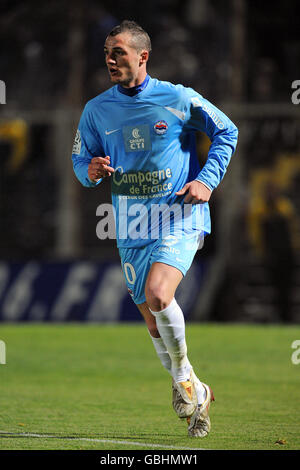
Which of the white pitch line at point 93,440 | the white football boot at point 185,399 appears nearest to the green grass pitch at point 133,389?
the white pitch line at point 93,440

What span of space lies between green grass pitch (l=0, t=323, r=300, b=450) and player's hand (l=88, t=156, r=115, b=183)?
1.67 metres

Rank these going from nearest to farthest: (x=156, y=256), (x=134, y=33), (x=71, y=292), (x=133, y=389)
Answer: (x=156, y=256) < (x=134, y=33) < (x=133, y=389) < (x=71, y=292)

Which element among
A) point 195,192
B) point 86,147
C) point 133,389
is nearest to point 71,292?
point 133,389

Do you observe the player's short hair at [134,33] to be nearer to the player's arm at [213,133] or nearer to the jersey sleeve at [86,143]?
the player's arm at [213,133]

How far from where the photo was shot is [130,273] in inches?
276

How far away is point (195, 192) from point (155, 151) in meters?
0.53

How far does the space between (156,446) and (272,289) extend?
1127 cm

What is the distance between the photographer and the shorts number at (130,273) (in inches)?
274

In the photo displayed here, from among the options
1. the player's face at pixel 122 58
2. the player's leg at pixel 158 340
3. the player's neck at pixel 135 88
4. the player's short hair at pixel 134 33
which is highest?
the player's short hair at pixel 134 33

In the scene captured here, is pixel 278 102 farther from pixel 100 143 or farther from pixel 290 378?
pixel 100 143

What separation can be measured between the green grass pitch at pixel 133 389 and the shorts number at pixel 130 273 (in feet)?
3.26

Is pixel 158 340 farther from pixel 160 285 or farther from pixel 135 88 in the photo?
pixel 135 88

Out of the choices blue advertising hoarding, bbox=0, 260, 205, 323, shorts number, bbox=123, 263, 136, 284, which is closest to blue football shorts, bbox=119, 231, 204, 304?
shorts number, bbox=123, 263, 136, 284

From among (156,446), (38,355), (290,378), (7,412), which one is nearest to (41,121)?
(38,355)
